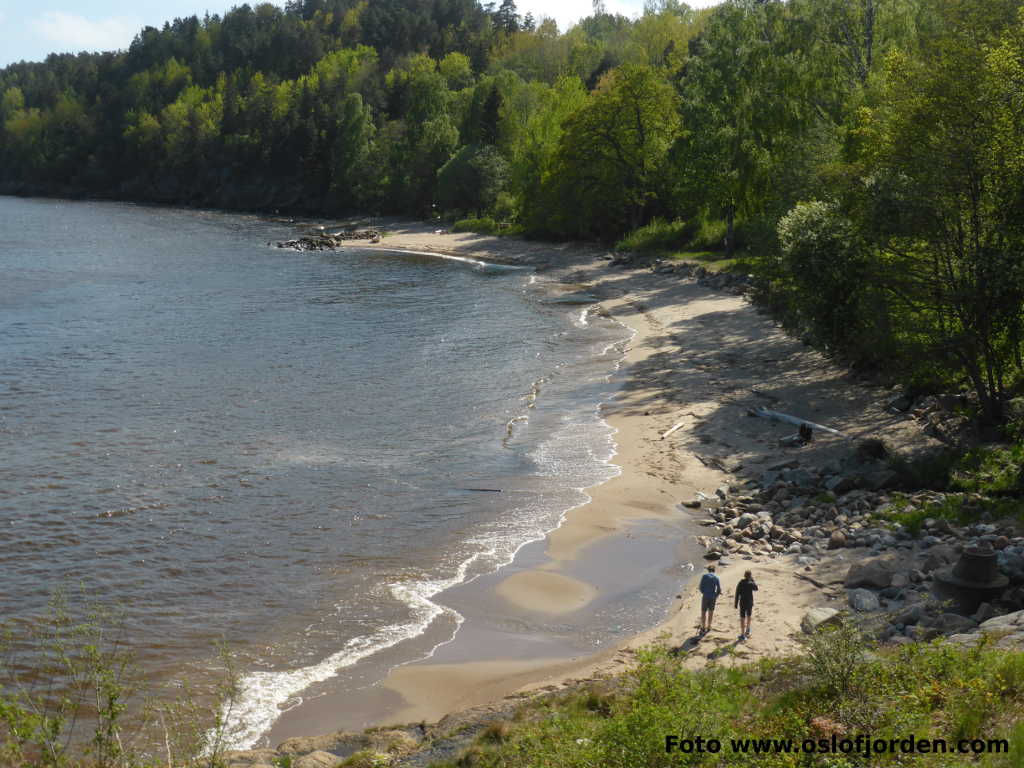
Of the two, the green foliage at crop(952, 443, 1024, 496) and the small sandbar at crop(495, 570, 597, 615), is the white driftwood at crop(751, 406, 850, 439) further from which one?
the small sandbar at crop(495, 570, 597, 615)

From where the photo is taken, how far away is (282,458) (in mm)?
25812

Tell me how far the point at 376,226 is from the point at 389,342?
62.4m

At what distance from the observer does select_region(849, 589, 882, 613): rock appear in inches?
589

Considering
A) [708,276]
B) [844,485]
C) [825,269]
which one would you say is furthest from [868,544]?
[708,276]

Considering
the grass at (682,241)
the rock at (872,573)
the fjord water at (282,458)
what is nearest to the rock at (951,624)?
the rock at (872,573)

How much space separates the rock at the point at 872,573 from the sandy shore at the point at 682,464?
0.72 meters

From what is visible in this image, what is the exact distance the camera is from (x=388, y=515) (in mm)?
21875

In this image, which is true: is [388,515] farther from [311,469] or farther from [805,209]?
[805,209]

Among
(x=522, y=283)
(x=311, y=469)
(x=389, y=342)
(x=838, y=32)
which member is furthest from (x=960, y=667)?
(x=522, y=283)

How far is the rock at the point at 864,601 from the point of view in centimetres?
1495

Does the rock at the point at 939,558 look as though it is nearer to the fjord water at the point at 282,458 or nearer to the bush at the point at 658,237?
the fjord water at the point at 282,458

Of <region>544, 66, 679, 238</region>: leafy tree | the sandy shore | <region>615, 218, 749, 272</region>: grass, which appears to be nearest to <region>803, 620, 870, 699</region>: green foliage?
the sandy shore

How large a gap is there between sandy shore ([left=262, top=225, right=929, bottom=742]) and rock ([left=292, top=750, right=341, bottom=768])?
1718mm

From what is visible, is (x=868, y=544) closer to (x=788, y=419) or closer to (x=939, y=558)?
(x=939, y=558)
